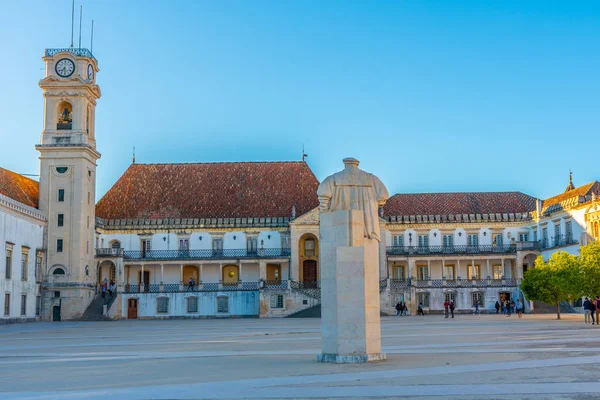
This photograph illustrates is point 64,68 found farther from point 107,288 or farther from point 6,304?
point 6,304

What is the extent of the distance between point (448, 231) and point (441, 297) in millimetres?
7244

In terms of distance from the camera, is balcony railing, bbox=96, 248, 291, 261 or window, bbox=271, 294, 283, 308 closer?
window, bbox=271, 294, 283, 308

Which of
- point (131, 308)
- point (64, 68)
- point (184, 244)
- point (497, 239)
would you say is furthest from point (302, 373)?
point (497, 239)

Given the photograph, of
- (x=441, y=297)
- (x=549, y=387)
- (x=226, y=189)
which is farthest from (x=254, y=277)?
(x=549, y=387)

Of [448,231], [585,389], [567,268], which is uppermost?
[448,231]

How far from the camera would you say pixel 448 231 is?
64.2 m

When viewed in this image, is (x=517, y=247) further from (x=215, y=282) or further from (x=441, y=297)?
(x=215, y=282)

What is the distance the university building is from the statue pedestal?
3850cm

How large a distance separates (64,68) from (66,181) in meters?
8.07

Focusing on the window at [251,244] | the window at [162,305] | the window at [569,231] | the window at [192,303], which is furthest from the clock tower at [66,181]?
the window at [569,231]

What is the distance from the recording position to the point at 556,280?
4019cm

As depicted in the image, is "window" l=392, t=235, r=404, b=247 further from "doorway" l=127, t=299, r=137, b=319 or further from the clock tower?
the clock tower

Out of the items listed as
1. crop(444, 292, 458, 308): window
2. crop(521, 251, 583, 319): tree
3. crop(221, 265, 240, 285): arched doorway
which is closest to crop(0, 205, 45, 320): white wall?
crop(221, 265, 240, 285): arched doorway

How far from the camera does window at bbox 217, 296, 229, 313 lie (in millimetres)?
58000
